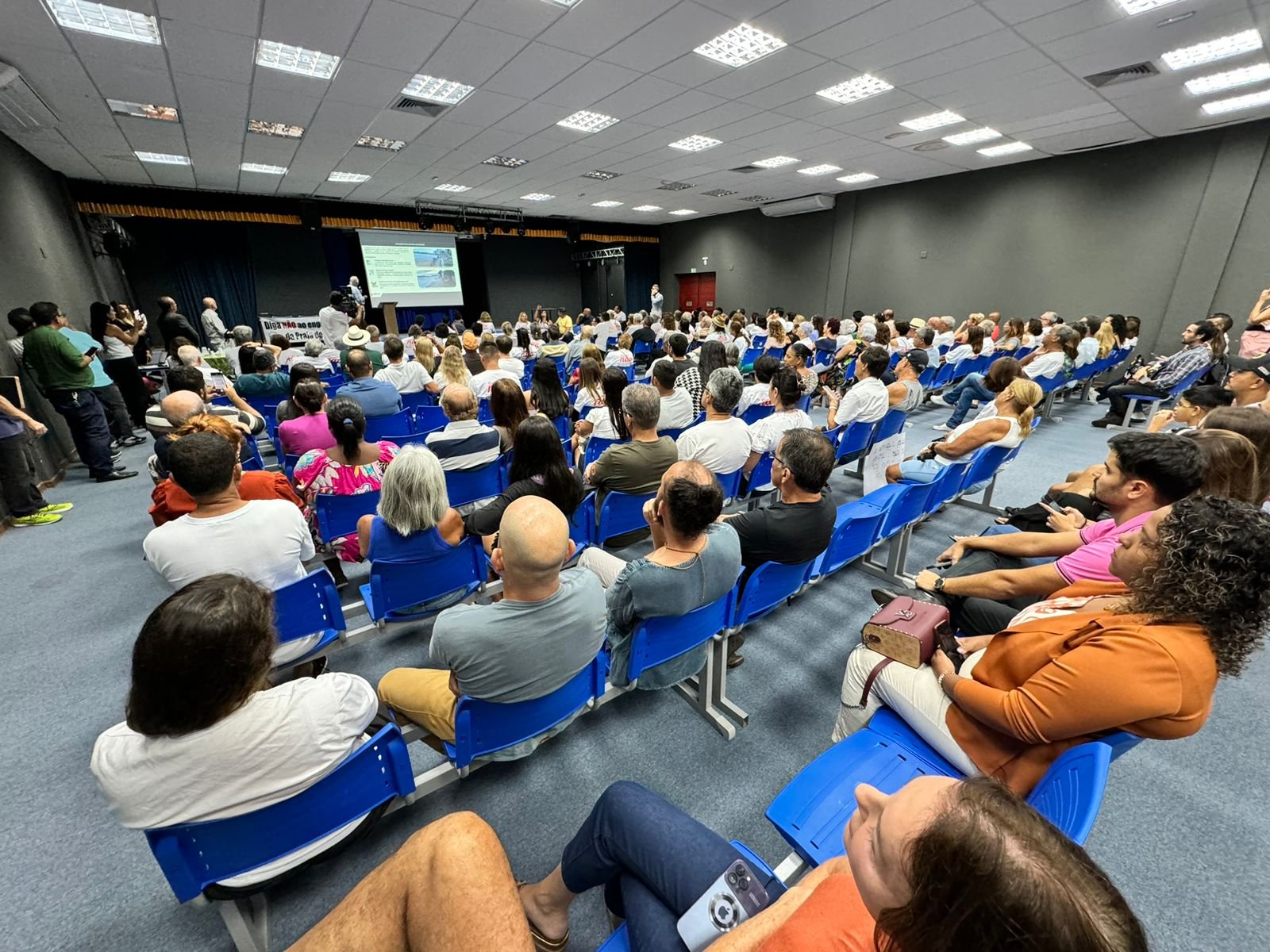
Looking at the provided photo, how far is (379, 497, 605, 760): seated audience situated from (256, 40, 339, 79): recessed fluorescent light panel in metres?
5.09

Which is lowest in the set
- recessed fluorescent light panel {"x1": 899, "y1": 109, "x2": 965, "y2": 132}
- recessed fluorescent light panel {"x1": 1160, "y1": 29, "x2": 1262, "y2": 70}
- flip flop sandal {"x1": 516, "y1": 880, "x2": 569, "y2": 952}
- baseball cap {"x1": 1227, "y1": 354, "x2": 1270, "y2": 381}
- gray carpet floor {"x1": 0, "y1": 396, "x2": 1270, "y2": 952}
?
gray carpet floor {"x1": 0, "y1": 396, "x2": 1270, "y2": 952}

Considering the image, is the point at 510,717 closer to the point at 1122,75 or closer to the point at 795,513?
the point at 795,513

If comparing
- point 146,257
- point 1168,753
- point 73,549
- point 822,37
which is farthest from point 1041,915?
point 146,257

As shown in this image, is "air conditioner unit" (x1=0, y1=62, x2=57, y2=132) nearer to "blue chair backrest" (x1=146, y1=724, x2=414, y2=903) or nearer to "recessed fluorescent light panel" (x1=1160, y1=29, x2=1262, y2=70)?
"blue chair backrest" (x1=146, y1=724, x2=414, y2=903)

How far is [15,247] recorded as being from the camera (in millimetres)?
5094

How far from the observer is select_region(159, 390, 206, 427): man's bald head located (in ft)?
9.21

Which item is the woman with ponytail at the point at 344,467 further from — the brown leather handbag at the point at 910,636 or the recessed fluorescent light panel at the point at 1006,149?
the recessed fluorescent light panel at the point at 1006,149

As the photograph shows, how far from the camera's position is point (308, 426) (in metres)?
3.16

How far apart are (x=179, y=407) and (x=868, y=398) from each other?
4384 mm

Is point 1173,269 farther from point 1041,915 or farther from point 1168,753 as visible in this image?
point 1041,915

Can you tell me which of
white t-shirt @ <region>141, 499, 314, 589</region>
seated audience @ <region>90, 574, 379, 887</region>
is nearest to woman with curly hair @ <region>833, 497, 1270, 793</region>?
seated audience @ <region>90, 574, 379, 887</region>

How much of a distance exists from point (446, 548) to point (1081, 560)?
7.37 ft

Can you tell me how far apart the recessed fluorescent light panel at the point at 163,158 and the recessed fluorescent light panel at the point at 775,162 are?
28.2ft

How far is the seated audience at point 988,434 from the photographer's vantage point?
2.90 meters
